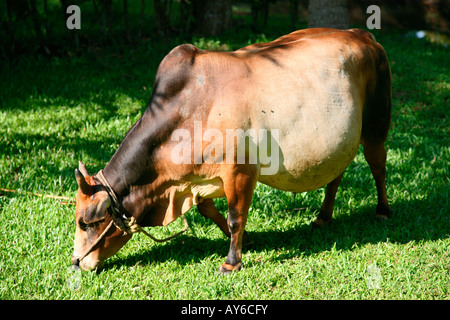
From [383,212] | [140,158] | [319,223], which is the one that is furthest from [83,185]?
[383,212]

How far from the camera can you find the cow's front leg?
392cm

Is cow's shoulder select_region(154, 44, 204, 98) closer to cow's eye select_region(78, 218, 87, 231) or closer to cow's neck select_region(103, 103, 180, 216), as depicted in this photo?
cow's neck select_region(103, 103, 180, 216)

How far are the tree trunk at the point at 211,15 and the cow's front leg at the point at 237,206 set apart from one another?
6135mm

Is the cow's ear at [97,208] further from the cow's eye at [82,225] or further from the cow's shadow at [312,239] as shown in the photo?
the cow's shadow at [312,239]

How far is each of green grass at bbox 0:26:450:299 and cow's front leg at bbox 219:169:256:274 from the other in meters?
0.11

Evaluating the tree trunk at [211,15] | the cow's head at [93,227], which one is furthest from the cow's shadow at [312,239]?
the tree trunk at [211,15]

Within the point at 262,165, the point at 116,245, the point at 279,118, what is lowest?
the point at 116,245

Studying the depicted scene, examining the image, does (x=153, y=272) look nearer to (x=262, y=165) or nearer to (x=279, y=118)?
(x=262, y=165)

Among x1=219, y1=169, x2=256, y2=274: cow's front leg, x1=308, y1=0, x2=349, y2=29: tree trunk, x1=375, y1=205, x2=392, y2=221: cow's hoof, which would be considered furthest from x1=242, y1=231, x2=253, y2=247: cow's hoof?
x1=308, y1=0, x2=349, y2=29: tree trunk

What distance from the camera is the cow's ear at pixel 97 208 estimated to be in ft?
12.5

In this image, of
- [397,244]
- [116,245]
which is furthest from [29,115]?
[397,244]

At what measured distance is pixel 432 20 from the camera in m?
10.7

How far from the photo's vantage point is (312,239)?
15.4 ft

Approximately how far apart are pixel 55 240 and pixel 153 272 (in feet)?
3.46
